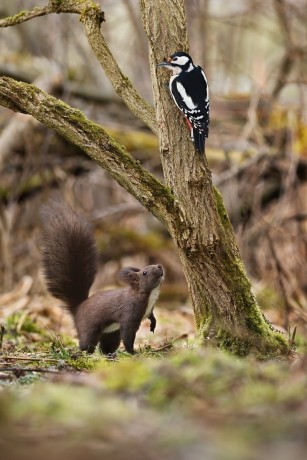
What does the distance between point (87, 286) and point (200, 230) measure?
5.47 feet

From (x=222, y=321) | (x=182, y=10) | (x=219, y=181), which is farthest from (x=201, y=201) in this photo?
(x=219, y=181)

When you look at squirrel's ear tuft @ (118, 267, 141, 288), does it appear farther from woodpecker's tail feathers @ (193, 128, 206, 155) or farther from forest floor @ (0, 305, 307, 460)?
forest floor @ (0, 305, 307, 460)

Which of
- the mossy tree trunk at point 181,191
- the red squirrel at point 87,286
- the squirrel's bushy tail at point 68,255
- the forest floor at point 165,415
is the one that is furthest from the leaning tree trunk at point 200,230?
the forest floor at point 165,415

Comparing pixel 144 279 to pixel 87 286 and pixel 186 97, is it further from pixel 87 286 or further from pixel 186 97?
pixel 186 97

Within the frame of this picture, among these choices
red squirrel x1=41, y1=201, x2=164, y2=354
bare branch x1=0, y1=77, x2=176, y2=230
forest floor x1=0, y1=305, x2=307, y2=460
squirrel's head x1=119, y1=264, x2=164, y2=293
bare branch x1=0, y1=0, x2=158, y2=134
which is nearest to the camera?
forest floor x1=0, y1=305, x2=307, y2=460

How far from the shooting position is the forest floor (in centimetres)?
218

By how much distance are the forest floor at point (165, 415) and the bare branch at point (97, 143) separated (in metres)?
1.43

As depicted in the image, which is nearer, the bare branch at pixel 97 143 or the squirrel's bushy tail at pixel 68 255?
the bare branch at pixel 97 143

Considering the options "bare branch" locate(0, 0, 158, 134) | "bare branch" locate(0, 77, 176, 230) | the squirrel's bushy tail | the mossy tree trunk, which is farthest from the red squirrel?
"bare branch" locate(0, 77, 176, 230)

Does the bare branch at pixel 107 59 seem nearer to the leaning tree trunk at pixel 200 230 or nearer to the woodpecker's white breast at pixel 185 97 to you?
the leaning tree trunk at pixel 200 230

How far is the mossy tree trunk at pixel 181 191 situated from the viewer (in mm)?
4461

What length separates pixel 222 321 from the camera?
4.73 metres

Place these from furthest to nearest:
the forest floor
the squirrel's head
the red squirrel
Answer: the squirrel's head, the red squirrel, the forest floor

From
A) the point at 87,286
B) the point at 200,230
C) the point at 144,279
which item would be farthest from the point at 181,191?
the point at 87,286
